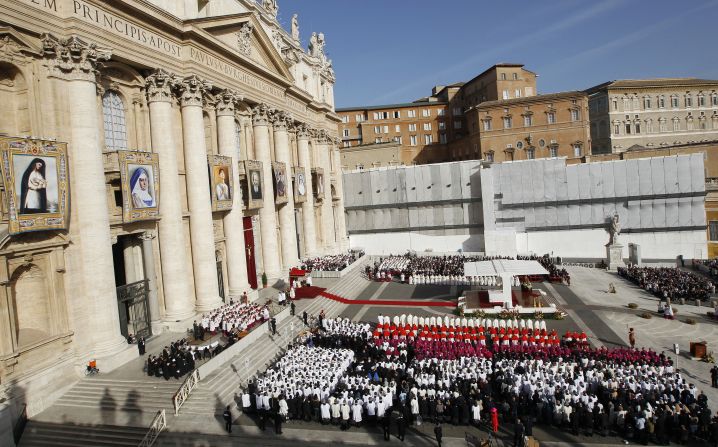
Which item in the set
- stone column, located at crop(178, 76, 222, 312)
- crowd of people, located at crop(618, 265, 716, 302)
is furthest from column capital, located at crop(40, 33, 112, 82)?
crowd of people, located at crop(618, 265, 716, 302)

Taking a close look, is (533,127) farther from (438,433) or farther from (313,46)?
(438,433)

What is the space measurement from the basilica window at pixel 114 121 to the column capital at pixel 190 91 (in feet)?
11.4

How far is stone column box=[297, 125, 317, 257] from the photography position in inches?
1809

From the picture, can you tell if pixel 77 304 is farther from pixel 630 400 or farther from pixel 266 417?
pixel 630 400

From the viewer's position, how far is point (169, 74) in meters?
25.9

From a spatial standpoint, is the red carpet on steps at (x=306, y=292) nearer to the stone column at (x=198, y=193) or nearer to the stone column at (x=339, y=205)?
the stone column at (x=198, y=193)

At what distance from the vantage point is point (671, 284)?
34.2m

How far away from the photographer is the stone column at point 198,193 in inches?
1083

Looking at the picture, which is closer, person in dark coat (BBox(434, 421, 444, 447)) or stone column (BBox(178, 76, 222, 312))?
person in dark coat (BBox(434, 421, 444, 447))

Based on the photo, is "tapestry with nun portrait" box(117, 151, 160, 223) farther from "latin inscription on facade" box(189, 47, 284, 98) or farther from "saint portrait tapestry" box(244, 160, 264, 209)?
"saint portrait tapestry" box(244, 160, 264, 209)

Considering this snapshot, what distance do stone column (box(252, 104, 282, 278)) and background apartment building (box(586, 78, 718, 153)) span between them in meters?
61.0

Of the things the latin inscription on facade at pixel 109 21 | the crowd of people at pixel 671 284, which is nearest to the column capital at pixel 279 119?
the latin inscription on facade at pixel 109 21

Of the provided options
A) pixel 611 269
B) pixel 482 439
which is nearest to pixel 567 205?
pixel 611 269

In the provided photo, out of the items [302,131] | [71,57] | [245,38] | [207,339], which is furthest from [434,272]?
[71,57]
